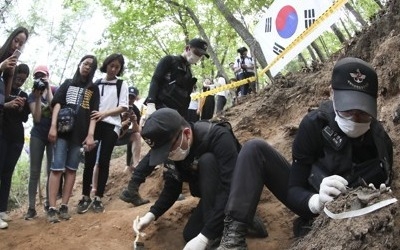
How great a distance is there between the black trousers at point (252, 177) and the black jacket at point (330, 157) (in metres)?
0.18

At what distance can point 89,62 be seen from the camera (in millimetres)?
4730

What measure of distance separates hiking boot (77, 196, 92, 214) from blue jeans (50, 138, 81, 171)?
43 centimetres

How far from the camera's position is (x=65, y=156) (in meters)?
4.57

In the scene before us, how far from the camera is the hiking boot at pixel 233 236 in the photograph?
2.62 m

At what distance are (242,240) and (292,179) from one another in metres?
0.47

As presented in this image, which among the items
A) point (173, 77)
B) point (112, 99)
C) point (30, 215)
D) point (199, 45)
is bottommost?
point (30, 215)

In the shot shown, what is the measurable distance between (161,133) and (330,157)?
104cm

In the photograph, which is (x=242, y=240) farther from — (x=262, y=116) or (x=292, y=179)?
(x=262, y=116)

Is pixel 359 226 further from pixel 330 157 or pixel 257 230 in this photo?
pixel 257 230

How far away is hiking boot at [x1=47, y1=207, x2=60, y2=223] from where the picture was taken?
4.35 meters

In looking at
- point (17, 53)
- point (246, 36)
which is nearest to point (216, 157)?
point (17, 53)

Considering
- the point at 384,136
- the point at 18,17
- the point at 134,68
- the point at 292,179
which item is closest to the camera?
the point at 384,136

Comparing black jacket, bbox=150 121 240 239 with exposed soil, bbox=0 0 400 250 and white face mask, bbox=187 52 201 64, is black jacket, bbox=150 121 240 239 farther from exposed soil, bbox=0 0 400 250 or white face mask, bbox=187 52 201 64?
white face mask, bbox=187 52 201 64

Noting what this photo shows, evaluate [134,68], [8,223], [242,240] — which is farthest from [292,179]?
[134,68]
